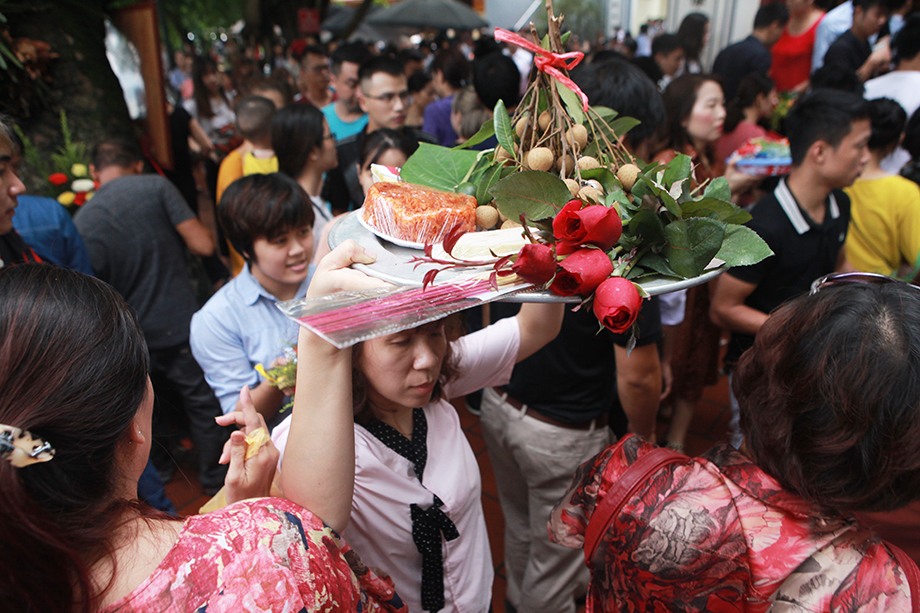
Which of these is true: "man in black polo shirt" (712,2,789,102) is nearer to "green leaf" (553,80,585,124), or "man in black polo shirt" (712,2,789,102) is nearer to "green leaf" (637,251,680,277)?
"green leaf" (553,80,585,124)

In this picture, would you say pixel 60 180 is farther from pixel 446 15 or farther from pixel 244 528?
pixel 446 15

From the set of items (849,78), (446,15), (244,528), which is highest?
(446,15)

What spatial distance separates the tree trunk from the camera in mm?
3215

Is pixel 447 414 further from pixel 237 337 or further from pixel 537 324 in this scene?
pixel 237 337

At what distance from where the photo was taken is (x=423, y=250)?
1.04 metres

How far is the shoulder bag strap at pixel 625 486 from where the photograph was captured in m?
1.13

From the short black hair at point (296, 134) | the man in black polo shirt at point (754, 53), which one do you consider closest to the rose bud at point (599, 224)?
the short black hair at point (296, 134)

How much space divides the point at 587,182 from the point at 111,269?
268 centimetres

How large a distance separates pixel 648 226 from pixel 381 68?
353 centimetres

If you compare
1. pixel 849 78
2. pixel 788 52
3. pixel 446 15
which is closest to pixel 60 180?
pixel 849 78

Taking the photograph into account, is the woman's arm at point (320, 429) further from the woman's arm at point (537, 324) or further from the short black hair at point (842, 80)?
the short black hair at point (842, 80)

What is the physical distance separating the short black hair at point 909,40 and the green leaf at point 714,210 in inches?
166

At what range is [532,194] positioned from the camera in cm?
95

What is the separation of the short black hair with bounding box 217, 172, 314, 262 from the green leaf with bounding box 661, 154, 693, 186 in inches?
61.5
